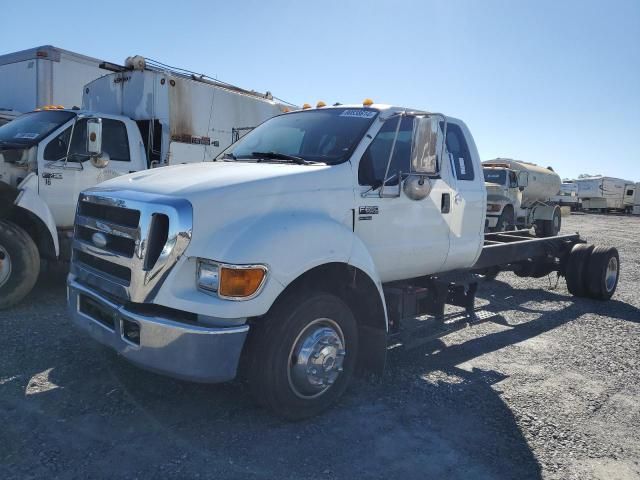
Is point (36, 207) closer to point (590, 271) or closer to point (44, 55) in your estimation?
point (44, 55)

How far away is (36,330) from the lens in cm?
548

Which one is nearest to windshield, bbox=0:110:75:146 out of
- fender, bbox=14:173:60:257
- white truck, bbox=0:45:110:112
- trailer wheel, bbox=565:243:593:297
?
fender, bbox=14:173:60:257

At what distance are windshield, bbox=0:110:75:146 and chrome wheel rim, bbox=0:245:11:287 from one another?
1.51m

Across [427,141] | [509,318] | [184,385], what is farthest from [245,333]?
[509,318]

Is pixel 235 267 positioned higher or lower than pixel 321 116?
lower

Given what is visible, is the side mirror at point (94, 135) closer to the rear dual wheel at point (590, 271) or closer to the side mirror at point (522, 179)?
the rear dual wheel at point (590, 271)

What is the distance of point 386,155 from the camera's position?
439 centimetres

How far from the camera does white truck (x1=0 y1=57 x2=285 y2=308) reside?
20.1 ft

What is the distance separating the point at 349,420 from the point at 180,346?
1.38 m

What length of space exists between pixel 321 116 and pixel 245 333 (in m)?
2.27

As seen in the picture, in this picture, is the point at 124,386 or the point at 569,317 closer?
the point at 124,386

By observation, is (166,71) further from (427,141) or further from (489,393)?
(489,393)

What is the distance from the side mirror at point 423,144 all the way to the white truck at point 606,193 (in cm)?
4065

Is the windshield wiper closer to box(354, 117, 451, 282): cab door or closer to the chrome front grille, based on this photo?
box(354, 117, 451, 282): cab door
